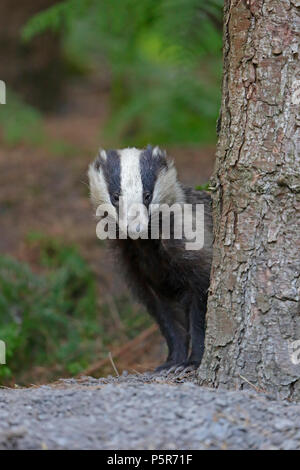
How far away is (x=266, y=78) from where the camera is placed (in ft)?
11.4

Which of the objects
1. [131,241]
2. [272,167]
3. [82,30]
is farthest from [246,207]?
[82,30]

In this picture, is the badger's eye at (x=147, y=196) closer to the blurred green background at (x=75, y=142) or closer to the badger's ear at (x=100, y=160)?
the badger's ear at (x=100, y=160)

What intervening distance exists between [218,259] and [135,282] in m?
1.42

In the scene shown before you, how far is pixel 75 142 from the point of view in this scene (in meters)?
10.0

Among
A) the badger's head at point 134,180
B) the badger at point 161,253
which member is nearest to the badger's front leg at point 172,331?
the badger at point 161,253

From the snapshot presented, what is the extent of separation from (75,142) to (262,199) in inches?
267

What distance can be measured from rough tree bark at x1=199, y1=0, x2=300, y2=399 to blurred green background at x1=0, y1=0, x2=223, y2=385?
1933mm

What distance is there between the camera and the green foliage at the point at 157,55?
6410mm

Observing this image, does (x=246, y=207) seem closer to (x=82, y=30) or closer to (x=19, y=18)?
(x=19, y=18)

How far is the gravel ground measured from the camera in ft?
9.25

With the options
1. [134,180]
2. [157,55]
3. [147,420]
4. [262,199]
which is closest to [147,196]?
[134,180]

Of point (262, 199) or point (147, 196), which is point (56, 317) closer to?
point (147, 196)

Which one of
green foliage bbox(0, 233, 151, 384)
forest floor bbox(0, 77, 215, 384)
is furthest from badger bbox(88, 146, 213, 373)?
green foliage bbox(0, 233, 151, 384)
